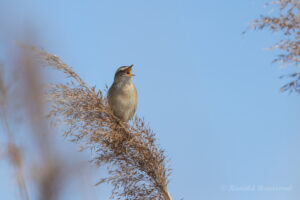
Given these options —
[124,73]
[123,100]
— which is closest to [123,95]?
[123,100]

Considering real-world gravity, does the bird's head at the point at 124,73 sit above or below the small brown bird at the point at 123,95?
above

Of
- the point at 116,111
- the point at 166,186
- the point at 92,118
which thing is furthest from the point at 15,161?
the point at 116,111

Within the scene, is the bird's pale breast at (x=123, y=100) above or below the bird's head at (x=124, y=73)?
below

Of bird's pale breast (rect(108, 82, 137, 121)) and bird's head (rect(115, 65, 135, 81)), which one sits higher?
bird's head (rect(115, 65, 135, 81))

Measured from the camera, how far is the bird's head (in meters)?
3.17

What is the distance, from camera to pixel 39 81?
193cm

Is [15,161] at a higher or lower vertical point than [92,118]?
lower

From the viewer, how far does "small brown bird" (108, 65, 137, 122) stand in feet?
10.6

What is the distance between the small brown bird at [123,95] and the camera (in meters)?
3.22

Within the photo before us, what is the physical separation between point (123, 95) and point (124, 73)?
211mm

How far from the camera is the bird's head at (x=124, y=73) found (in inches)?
125

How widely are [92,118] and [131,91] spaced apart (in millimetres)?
1388

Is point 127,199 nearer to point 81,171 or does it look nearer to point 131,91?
point 81,171

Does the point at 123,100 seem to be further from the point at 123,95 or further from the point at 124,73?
the point at 124,73
